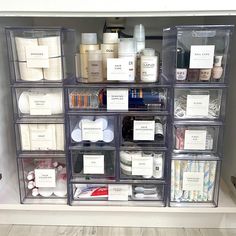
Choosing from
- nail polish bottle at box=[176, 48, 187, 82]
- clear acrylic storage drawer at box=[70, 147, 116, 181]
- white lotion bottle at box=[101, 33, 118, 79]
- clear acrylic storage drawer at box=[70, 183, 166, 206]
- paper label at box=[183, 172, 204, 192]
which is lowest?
clear acrylic storage drawer at box=[70, 183, 166, 206]

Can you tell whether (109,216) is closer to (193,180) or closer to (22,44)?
(193,180)

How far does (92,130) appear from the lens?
79 centimetres

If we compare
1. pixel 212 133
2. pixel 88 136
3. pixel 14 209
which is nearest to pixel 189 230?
pixel 212 133

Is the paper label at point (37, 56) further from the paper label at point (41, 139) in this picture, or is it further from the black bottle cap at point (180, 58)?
the black bottle cap at point (180, 58)

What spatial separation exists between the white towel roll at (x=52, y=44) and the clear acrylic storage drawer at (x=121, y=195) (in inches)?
15.0

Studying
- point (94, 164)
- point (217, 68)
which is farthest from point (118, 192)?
point (217, 68)

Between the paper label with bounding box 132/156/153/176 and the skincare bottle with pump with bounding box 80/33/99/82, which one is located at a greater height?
the skincare bottle with pump with bounding box 80/33/99/82

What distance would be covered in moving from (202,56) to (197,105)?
13cm

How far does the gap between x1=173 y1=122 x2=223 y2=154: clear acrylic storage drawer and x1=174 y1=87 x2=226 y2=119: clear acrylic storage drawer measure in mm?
26

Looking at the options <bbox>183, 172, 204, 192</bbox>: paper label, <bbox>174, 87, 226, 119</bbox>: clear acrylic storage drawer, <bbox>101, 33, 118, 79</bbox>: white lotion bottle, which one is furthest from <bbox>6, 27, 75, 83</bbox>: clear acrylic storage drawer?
<bbox>183, 172, 204, 192</bbox>: paper label

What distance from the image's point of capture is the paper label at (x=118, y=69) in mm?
734

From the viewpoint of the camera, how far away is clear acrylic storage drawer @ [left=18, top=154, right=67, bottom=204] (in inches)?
33.3

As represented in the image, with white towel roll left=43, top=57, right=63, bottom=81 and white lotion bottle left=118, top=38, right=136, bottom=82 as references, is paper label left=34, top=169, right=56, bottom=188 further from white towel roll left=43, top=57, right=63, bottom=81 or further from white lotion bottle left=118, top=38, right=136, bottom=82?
white lotion bottle left=118, top=38, right=136, bottom=82

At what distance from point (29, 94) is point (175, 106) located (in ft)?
1.32
